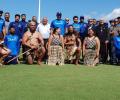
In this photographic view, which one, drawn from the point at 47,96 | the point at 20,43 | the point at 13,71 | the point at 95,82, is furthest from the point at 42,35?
the point at 47,96

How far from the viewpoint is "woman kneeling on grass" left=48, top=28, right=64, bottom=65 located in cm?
1277

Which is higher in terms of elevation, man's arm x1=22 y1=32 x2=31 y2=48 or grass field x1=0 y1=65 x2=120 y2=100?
man's arm x1=22 y1=32 x2=31 y2=48

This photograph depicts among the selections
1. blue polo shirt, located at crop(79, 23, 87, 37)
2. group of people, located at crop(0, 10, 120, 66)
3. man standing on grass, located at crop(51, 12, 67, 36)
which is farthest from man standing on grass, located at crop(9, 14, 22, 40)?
blue polo shirt, located at crop(79, 23, 87, 37)

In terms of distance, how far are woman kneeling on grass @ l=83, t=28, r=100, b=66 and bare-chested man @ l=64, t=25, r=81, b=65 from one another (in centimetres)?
27

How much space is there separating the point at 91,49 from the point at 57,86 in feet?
18.5

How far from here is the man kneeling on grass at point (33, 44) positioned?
497 inches

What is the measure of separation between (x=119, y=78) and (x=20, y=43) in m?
5.23

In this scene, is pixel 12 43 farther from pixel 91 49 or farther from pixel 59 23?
pixel 91 49

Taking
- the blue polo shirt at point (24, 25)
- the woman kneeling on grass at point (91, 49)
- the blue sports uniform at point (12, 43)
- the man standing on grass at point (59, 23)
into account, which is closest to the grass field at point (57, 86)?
the blue sports uniform at point (12, 43)

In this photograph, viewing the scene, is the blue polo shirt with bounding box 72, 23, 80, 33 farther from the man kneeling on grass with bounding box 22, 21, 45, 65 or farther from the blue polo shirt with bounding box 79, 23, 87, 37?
the man kneeling on grass with bounding box 22, 21, 45, 65

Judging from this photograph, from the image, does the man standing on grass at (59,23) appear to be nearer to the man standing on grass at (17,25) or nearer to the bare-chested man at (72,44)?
the bare-chested man at (72,44)

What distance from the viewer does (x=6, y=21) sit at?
13.5 m

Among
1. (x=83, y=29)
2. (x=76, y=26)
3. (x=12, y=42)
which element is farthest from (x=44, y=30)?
(x=83, y=29)

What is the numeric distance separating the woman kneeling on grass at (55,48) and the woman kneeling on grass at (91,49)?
860mm
